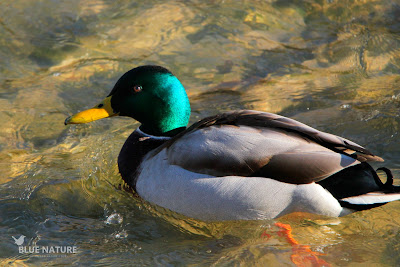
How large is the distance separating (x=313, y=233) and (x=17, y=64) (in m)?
4.38

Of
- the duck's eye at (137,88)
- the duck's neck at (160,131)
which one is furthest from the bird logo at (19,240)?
the duck's eye at (137,88)

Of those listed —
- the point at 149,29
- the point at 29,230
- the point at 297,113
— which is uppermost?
the point at 149,29

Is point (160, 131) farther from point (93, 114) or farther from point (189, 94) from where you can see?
point (189, 94)

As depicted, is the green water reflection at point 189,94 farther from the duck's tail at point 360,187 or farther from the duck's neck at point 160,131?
Result: the duck's neck at point 160,131

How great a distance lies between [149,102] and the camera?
456 cm

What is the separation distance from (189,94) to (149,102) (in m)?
1.72

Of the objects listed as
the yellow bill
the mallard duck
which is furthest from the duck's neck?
the mallard duck

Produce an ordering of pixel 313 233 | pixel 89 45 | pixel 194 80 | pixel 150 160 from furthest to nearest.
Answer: pixel 89 45
pixel 194 80
pixel 150 160
pixel 313 233

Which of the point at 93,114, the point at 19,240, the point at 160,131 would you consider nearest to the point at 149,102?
the point at 160,131

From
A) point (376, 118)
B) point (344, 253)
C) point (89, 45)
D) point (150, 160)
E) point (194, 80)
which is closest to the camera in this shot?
point (344, 253)

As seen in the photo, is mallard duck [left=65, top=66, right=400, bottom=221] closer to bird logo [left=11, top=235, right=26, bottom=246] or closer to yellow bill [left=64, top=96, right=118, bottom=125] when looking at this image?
yellow bill [left=64, top=96, right=118, bottom=125]

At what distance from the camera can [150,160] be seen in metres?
4.33

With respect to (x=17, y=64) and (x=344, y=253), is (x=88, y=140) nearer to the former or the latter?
(x=17, y=64)

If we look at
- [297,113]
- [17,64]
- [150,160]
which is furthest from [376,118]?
[17,64]
